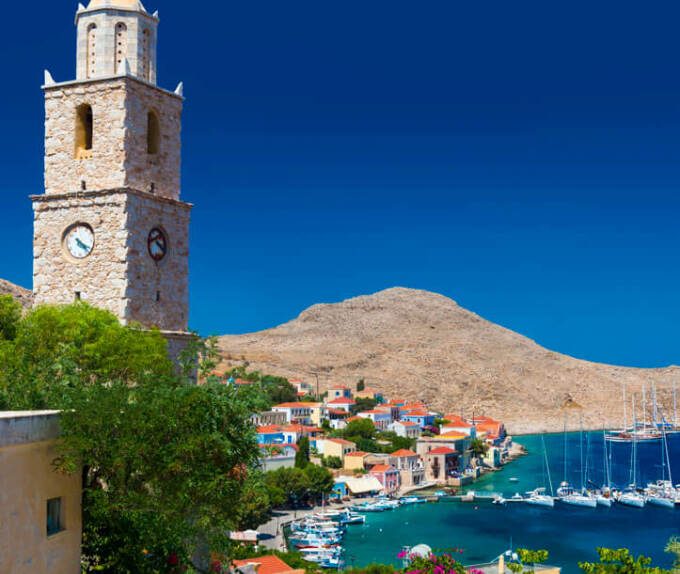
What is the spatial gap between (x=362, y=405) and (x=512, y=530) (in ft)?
162

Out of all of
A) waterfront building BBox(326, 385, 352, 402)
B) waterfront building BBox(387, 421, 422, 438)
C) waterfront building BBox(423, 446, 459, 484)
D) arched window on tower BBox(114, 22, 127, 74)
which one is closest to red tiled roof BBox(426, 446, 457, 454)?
waterfront building BBox(423, 446, 459, 484)

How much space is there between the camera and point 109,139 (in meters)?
16.4

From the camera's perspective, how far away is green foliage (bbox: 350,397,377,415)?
103m

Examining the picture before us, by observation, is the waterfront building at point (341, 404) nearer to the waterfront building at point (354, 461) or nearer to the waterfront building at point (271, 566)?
the waterfront building at point (354, 461)

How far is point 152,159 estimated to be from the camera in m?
17.0

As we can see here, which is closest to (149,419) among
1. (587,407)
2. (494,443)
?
(494,443)

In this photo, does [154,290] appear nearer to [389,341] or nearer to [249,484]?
[249,484]

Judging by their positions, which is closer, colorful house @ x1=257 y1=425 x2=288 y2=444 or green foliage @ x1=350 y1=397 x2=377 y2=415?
colorful house @ x1=257 y1=425 x2=288 y2=444

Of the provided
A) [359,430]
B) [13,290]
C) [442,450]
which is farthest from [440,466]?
[13,290]

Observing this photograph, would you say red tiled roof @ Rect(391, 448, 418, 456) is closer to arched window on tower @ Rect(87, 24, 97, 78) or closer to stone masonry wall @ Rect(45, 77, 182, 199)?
stone masonry wall @ Rect(45, 77, 182, 199)

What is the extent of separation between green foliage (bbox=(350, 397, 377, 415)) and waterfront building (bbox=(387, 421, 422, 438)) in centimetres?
836

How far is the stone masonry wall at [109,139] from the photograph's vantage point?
1638cm

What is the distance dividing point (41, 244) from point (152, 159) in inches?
112

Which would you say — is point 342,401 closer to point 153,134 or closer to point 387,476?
point 387,476
